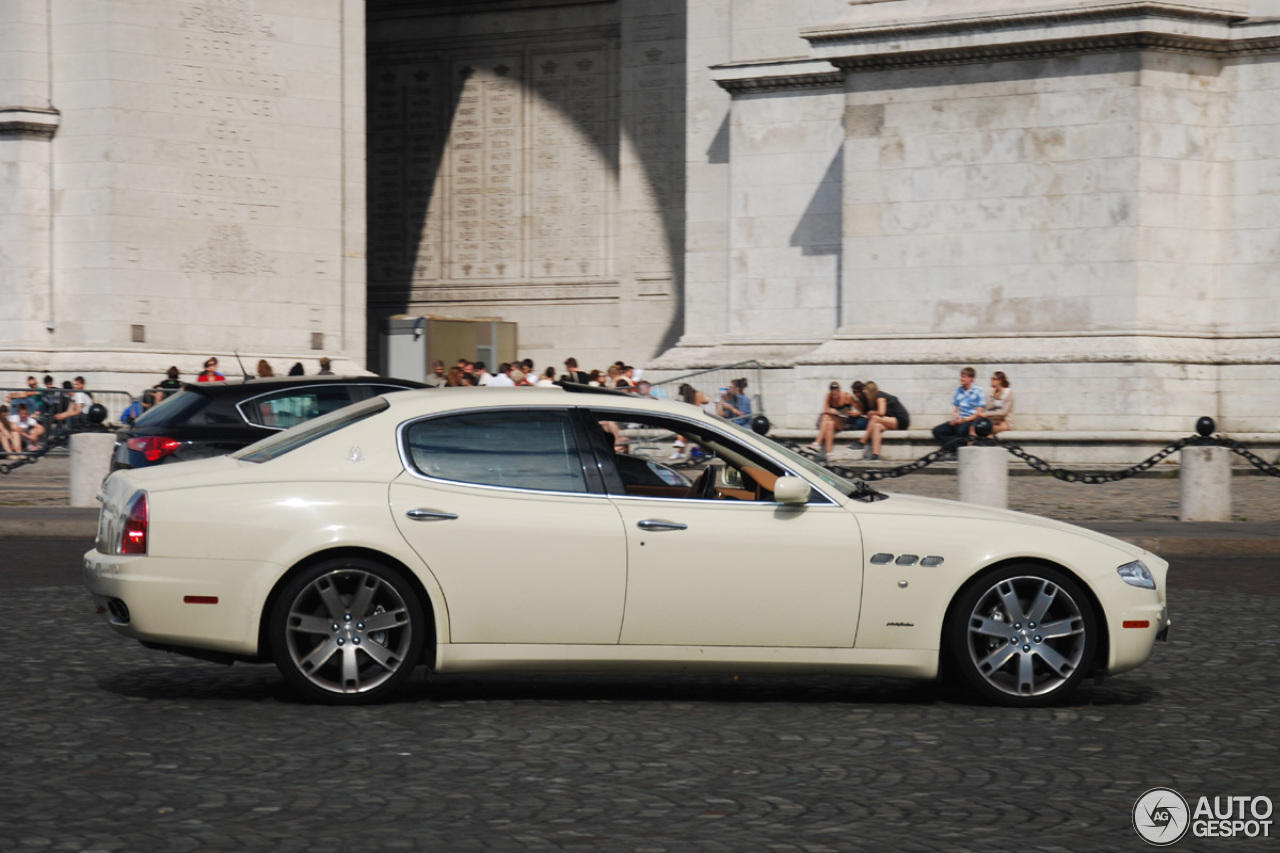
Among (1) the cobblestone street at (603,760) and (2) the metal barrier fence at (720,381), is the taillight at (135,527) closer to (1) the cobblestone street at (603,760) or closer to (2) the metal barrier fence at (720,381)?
(1) the cobblestone street at (603,760)

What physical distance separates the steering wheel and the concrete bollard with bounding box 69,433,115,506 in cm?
1117

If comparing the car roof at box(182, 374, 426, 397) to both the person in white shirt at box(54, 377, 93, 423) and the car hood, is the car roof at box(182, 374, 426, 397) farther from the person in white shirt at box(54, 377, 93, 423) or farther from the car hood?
the person in white shirt at box(54, 377, 93, 423)

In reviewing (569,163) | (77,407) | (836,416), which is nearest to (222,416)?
(836,416)

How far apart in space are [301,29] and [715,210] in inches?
304

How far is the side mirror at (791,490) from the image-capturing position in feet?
23.6

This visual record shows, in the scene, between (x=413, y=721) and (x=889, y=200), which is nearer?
(x=413, y=721)

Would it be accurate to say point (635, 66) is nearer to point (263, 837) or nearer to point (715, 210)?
point (715, 210)

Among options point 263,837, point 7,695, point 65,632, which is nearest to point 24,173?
point 65,632

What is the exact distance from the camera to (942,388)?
75.8 feet

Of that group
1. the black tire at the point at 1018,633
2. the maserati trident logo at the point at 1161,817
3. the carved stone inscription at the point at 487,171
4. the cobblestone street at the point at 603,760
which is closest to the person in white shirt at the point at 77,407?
the carved stone inscription at the point at 487,171

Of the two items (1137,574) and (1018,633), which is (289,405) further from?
(1137,574)

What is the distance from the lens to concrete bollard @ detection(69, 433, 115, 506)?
57.4ft

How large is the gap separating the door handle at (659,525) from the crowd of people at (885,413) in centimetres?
1424

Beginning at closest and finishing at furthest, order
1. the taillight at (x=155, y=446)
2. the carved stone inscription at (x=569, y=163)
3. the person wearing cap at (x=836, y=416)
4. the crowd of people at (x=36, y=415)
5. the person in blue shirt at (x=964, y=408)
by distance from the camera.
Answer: the taillight at (x=155, y=446), the person in blue shirt at (x=964, y=408), the person wearing cap at (x=836, y=416), the crowd of people at (x=36, y=415), the carved stone inscription at (x=569, y=163)
